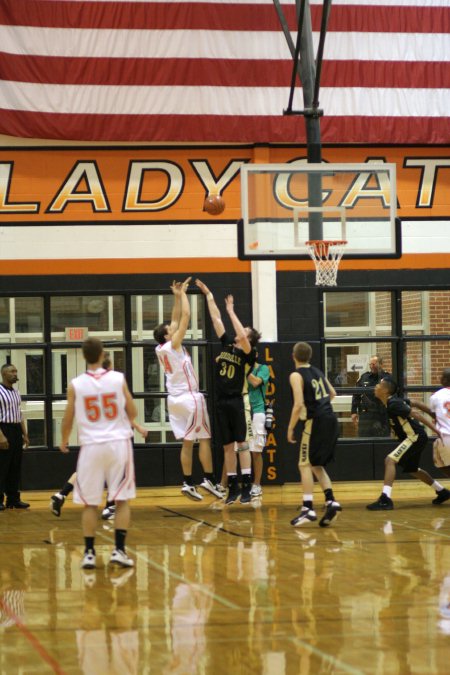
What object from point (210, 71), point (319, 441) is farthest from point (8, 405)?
point (210, 71)

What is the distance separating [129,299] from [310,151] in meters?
3.70

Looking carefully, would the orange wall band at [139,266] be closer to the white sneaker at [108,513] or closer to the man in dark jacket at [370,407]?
the man in dark jacket at [370,407]

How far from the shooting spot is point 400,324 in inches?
656

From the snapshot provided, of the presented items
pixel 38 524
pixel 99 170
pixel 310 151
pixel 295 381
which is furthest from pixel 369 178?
pixel 38 524

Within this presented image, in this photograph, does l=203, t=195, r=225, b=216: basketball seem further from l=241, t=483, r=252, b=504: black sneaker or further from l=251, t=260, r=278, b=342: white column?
l=241, t=483, r=252, b=504: black sneaker

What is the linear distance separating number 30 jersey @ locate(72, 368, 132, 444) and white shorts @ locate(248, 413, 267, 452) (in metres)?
5.61

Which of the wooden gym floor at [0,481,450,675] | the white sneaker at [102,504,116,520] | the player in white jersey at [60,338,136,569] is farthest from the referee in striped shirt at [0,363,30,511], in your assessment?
the player in white jersey at [60,338,136,569]

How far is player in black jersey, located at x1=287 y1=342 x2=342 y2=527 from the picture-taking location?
11720 millimetres

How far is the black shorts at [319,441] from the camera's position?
1178 centimetres

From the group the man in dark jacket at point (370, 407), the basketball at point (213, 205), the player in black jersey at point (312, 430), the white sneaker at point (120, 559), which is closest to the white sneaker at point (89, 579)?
the white sneaker at point (120, 559)

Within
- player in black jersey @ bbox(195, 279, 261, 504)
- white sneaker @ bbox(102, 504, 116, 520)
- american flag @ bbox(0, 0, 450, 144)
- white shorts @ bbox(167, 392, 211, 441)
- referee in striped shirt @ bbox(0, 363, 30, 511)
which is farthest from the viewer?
american flag @ bbox(0, 0, 450, 144)

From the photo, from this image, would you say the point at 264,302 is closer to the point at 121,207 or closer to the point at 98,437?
the point at 121,207

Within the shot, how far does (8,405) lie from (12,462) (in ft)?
2.40

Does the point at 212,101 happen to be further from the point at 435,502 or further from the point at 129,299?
the point at 435,502
